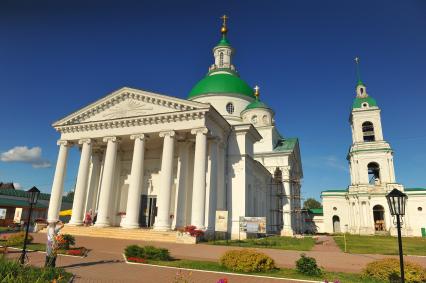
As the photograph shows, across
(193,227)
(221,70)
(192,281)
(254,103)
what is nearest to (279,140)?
(254,103)

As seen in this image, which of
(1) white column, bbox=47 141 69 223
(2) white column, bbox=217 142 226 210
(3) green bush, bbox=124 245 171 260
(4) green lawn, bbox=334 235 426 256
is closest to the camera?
(3) green bush, bbox=124 245 171 260

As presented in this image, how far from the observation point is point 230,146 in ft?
97.6

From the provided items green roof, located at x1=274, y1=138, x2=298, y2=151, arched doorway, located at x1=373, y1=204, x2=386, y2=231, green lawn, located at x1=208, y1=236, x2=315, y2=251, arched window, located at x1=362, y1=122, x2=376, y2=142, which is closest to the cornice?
green lawn, located at x1=208, y1=236, x2=315, y2=251

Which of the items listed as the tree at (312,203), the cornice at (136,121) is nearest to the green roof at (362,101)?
the cornice at (136,121)

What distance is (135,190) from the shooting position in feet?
83.8

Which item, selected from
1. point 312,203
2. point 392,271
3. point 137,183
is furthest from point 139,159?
point 312,203

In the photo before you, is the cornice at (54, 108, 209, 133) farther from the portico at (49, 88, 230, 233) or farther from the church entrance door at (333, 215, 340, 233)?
the church entrance door at (333, 215, 340, 233)

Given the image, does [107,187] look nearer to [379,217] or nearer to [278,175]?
[278,175]

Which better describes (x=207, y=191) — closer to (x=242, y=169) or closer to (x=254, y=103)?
(x=242, y=169)

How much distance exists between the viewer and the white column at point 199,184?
23.2m

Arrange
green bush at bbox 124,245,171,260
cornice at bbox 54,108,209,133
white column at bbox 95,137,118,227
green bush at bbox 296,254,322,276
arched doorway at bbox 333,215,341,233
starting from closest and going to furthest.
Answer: green bush at bbox 296,254,322,276
green bush at bbox 124,245,171,260
cornice at bbox 54,108,209,133
white column at bbox 95,137,118,227
arched doorway at bbox 333,215,341,233

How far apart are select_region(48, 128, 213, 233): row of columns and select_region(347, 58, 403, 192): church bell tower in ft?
144

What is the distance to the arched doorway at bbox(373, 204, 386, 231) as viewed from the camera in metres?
56.3

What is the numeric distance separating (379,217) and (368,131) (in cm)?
1723
